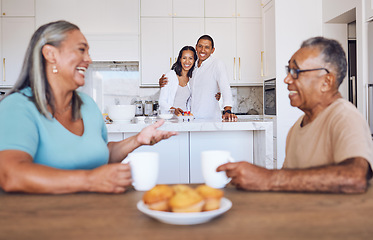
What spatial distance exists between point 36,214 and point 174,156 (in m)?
1.70

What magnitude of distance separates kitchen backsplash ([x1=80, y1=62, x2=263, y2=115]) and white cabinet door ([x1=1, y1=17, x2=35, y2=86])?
968 millimetres

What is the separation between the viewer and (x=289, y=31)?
4.17 meters

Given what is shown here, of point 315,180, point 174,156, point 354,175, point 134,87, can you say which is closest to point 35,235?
point 315,180

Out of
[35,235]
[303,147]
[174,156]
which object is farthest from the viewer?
[174,156]

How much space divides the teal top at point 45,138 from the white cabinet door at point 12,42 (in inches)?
160

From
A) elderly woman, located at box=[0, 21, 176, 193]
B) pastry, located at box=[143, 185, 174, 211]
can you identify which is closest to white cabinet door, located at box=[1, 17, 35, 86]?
elderly woman, located at box=[0, 21, 176, 193]

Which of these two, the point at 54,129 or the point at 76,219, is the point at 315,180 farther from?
A: the point at 54,129

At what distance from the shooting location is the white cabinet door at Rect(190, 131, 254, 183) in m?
2.47

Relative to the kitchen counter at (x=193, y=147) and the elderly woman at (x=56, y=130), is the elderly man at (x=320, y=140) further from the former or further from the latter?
the kitchen counter at (x=193, y=147)

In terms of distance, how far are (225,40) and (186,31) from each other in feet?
1.84

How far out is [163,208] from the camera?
2.42 ft

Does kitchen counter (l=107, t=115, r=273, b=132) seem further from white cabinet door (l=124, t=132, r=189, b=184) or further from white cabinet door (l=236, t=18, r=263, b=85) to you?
white cabinet door (l=236, t=18, r=263, b=85)

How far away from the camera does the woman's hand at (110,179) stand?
97 cm

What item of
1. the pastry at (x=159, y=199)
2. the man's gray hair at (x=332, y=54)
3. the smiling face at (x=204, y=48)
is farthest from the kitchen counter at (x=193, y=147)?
the pastry at (x=159, y=199)
